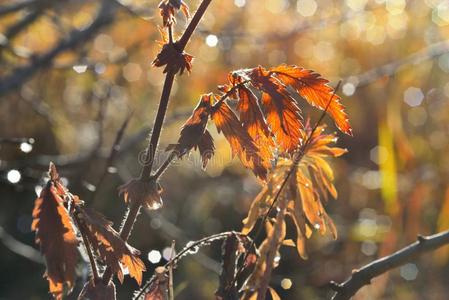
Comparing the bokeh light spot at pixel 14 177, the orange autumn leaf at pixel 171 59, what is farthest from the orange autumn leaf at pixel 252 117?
the bokeh light spot at pixel 14 177

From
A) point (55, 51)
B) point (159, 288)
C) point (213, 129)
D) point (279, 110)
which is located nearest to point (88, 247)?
point (159, 288)

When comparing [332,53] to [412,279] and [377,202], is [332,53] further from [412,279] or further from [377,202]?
[412,279]

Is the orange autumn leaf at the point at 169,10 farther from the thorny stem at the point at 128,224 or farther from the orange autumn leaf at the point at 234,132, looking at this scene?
the thorny stem at the point at 128,224

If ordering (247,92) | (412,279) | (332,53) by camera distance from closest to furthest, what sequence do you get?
(247,92) < (412,279) < (332,53)

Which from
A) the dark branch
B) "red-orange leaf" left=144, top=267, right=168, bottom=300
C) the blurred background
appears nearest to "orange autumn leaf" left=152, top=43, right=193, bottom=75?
"red-orange leaf" left=144, top=267, right=168, bottom=300

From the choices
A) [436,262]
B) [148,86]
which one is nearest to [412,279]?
[436,262]

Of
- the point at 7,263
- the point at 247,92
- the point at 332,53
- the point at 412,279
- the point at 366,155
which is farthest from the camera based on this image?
the point at 332,53
